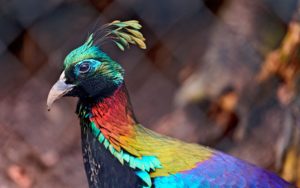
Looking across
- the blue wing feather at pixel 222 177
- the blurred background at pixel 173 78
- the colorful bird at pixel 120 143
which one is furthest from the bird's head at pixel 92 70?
the blurred background at pixel 173 78

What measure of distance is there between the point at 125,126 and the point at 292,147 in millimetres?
884

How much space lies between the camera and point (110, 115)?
6.40ft

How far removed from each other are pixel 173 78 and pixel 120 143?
1.23m

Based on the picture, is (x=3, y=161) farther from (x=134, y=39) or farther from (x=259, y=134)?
(x=134, y=39)

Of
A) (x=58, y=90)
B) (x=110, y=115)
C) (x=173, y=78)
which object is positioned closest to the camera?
(x=58, y=90)

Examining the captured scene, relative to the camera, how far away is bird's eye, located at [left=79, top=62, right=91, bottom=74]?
188cm

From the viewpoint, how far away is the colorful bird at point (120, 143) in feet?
6.21

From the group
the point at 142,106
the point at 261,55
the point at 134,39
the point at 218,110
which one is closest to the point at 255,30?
the point at 261,55

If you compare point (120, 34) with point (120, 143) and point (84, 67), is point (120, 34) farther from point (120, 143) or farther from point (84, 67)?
point (120, 143)

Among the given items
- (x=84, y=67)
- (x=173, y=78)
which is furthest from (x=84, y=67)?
(x=173, y=78)

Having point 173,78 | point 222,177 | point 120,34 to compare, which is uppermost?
point 120,34

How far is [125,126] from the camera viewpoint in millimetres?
1958

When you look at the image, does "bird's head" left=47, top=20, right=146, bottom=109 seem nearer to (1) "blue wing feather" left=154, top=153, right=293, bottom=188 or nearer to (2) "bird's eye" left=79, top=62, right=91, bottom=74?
(2) "bird's eye" left=79, top=62, right=91, bottom=74

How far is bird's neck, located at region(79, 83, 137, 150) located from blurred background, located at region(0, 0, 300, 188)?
0.79 metres
